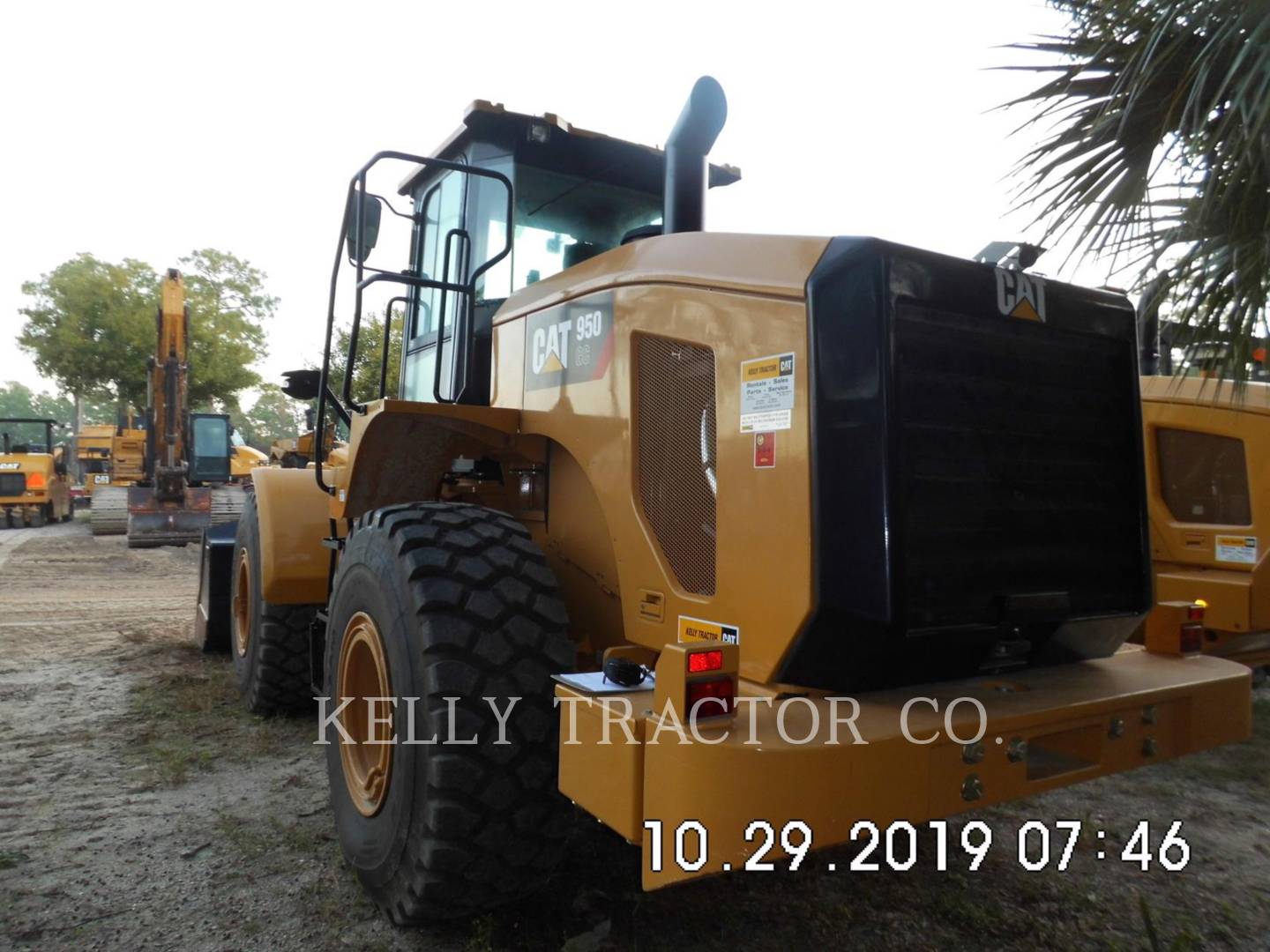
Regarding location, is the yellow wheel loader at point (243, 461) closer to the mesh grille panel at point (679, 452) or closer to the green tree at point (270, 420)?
the mesh grille panel at point (679, 452)

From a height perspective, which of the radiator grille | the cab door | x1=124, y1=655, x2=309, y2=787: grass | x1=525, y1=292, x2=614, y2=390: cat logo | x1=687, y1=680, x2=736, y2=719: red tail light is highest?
the cab door

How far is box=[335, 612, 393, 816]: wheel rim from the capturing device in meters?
2.79

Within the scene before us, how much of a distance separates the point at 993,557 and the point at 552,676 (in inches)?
45.9

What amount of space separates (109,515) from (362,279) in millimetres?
17847

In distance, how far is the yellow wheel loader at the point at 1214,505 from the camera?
493 cm

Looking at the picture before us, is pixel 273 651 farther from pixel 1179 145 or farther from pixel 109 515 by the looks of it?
pixel 109 515

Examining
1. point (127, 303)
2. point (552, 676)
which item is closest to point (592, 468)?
point (552, 676)

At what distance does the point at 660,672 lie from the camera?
201 centimetres

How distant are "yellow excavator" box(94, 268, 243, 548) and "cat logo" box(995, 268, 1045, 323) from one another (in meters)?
15.4

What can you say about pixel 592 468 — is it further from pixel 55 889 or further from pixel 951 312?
pixel 55 889

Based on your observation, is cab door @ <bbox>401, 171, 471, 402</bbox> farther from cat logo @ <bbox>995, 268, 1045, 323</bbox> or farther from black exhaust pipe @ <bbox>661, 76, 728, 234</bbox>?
cat logo @ <bbox>995, 268, 1045, 323</bbox>

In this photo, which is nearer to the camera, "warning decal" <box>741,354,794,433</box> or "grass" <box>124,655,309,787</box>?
"warning decal" <box>741,354,794,433</box>

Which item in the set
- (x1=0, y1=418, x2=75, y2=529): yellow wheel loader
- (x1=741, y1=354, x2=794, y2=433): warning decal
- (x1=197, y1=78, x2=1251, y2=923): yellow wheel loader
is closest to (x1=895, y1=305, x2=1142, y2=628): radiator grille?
(x1=197, y1=78, x2=1251, y2=923): yellow wheel loader
